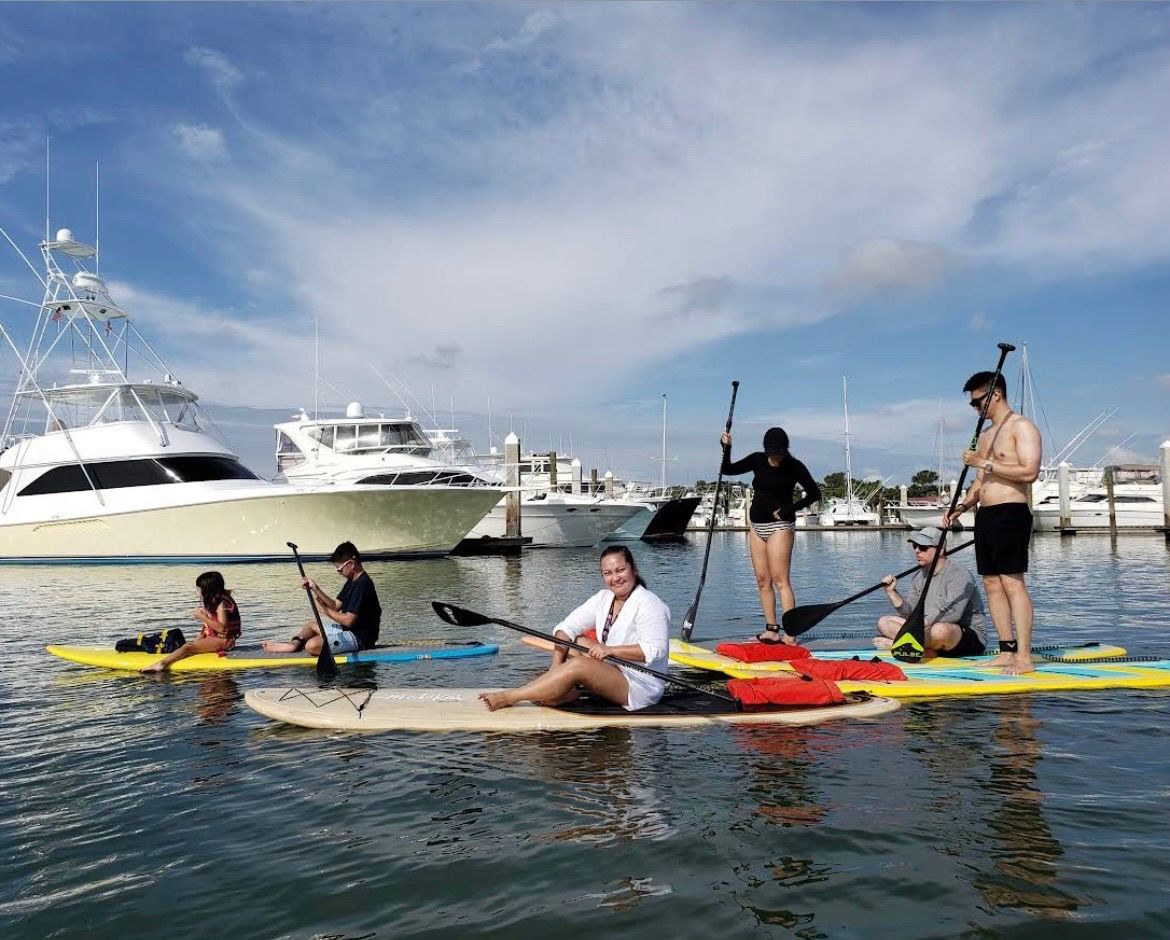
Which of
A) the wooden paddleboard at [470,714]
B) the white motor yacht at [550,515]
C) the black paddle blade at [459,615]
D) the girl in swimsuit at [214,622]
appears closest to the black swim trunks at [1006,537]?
the wooden paddleboard at [470,714]

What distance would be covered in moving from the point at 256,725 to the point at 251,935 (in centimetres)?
374

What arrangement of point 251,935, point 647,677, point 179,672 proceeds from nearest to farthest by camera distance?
point 251,935 → point 647,677 → point 179,672

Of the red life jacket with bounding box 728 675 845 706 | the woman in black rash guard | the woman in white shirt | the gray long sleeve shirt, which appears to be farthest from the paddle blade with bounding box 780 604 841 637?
the woman in white shirt

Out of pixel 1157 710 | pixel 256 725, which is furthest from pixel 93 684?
pixel 1157 710

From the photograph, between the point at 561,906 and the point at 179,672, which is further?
the point at 179,672

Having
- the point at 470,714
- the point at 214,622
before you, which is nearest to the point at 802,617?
the point at 470,714

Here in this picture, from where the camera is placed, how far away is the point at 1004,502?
7352 millimetres

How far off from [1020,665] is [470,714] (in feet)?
16.0

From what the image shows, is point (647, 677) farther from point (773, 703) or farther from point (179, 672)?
point (179, 672)

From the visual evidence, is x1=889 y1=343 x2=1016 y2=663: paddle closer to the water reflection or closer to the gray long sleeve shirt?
the gray long sleeve shirt

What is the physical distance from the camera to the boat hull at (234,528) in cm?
2686

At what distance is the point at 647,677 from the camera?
6.53m

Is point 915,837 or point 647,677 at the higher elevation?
point 647,677

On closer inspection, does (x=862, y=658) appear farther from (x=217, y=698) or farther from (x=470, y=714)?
(x=217, y=698)
